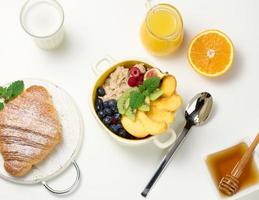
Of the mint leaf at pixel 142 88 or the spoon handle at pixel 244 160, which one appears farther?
the spoon handle at pixel 244 160

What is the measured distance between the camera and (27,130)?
153 centimetres

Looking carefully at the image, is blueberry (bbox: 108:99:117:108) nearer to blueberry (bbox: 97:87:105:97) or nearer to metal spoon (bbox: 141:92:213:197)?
blueberry (bbox: 97:87:105:97)

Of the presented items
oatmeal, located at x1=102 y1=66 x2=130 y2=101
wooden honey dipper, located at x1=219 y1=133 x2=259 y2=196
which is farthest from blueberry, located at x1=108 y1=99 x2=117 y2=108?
wooden honey dipper, located at x1=219 y1=133 x2=259 y2=196

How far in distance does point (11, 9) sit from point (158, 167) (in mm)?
622

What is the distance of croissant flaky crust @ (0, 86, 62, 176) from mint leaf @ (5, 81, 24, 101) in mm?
17

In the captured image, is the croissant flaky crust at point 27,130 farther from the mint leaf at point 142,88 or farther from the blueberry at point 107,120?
the mint leaf at point 142,88

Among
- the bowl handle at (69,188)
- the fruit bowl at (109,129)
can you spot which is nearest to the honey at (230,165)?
the fruit bowl at (109,129)

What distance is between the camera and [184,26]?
1661 mm

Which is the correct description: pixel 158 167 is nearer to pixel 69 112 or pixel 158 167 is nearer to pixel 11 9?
pixel 69 112

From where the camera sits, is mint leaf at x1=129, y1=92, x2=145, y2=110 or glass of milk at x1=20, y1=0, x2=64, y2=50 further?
glass of milk at x1=20, y1=0, x2=64, y2=50

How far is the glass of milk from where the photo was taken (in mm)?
1560

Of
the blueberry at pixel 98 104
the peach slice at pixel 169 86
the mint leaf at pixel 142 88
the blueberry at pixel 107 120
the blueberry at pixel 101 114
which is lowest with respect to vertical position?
the blueberry at pixel 107 120

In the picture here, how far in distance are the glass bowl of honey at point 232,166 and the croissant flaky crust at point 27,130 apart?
43cm

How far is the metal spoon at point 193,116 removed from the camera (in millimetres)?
1561
